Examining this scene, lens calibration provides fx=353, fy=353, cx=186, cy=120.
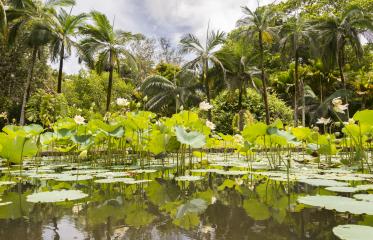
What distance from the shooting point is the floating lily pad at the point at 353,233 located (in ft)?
3.89

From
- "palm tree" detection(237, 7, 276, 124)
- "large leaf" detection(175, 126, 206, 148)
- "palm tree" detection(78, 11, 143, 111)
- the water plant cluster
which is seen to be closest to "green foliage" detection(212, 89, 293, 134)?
"palm tree" detection(237, 7, 276, 124)

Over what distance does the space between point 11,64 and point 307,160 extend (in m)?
16.6

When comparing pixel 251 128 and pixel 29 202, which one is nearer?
pixel 29 202

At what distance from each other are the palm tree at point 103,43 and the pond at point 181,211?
14095 millimetres

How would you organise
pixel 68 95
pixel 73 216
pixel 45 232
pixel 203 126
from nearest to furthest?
pixel 45 232
pixel 73 216
pixel 203 126
pixel 68 95

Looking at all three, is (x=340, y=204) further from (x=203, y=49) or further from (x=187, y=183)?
(x=203, y=49)

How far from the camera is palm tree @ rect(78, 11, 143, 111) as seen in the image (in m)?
16.1

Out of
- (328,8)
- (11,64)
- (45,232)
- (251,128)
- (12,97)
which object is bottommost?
(45,232)

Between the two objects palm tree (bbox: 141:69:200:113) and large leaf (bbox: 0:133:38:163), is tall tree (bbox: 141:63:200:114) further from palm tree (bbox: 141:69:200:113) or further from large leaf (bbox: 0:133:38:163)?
large leaf (bbox: 0:133:38:163)

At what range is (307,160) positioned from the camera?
15.1ft

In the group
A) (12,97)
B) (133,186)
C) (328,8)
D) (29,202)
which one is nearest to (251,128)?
(133,186)

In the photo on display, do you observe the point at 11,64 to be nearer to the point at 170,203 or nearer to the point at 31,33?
the point at 31,33

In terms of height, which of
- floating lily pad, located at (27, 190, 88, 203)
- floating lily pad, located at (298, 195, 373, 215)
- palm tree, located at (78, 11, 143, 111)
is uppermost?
palm tree, located at (78, 11, 143, 111)

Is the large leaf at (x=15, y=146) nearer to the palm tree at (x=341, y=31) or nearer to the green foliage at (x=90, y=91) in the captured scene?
the palm tree at (x=341, y=31)
